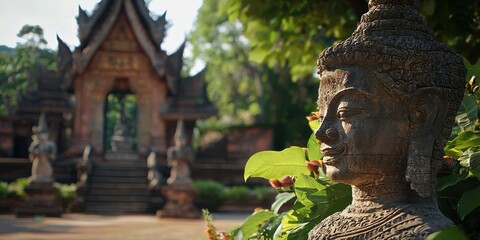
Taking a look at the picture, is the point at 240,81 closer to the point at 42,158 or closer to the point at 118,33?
the point at 118,33

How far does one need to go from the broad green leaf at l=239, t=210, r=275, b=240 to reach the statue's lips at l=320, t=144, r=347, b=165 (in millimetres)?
877

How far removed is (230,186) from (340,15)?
1391 centimetres

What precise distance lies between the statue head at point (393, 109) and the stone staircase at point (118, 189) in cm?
1463

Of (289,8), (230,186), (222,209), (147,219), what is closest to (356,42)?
(289,8)

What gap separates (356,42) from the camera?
250cm

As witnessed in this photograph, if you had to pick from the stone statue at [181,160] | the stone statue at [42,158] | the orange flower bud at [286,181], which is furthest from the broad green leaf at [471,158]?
the stone statue at [42,158]

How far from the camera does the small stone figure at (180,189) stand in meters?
16.0

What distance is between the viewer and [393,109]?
2.44m

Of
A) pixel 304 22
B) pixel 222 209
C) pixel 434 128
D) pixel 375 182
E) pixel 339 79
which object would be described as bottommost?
pixel 222 209

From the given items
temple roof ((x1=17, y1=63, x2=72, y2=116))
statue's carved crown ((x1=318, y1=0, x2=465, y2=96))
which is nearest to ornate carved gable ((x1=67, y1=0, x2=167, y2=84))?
temple roof ((x1=17, y1=63, x2=72, y2=116))

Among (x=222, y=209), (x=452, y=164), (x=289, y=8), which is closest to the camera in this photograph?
(x=452, y=164)

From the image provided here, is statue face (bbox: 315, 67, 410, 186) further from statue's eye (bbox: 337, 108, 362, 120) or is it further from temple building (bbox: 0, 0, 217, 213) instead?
temple building (bbox: 0, 0, 217, 213)

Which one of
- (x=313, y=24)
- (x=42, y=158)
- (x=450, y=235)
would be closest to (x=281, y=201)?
(x=450, y=235)

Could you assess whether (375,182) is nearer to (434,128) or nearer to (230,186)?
(434,128)
